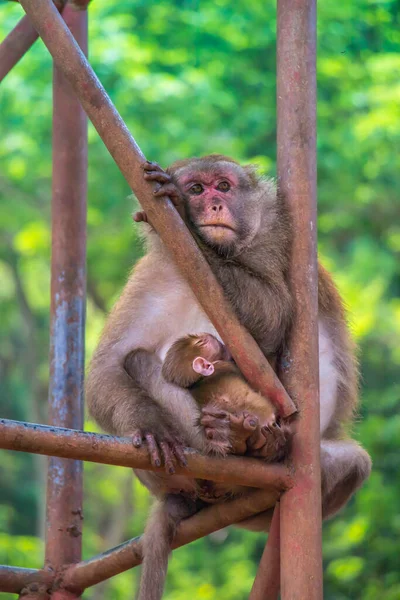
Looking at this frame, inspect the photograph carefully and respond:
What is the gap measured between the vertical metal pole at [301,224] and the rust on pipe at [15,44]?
1479mm

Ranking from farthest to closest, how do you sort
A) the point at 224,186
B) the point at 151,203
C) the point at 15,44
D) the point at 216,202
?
the point at 15,44 < the point at 224,186 < the point at 216,202 < the point at 151,203

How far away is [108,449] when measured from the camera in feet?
10.7

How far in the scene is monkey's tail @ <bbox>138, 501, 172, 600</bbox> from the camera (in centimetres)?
378

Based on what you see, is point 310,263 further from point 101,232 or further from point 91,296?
point 91,296

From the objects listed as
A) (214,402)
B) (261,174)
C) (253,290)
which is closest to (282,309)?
(253,290)

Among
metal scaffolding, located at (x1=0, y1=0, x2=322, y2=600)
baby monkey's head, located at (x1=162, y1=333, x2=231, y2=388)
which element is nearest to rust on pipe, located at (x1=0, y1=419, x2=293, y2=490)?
metal scaffolding, located at (x1=0, y1=0, x2=322, y2=600)

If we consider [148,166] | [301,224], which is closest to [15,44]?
[148,166]

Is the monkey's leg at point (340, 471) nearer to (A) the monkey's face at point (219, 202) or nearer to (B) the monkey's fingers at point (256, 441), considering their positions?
(B) the monkey's fingers at point (256, 441)

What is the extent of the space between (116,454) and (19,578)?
51.8 inches

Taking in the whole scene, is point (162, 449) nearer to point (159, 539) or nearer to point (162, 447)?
point (162, 447)

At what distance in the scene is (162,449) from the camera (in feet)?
11.5

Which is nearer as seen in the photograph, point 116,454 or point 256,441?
point 116,454

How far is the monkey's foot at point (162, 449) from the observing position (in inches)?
135

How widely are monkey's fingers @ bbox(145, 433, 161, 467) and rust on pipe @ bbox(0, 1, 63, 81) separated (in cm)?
215
